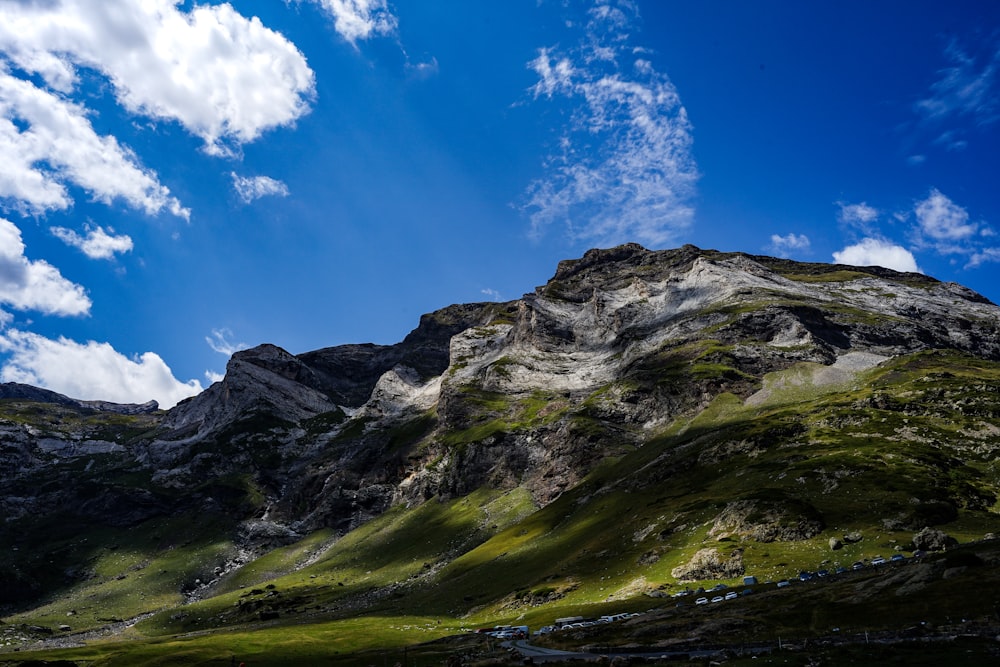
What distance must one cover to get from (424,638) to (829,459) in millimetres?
86992

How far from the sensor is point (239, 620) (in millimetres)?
173875

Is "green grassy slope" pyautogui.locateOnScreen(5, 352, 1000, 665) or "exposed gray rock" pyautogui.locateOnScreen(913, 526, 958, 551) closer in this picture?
"exposed gray rock" pyautogui.locateOnScreen(913, 526, 958, 551)

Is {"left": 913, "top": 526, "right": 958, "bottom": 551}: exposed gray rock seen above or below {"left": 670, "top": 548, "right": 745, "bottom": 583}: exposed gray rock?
above

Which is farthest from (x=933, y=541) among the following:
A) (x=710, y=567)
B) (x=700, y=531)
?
(x=700, y=531)

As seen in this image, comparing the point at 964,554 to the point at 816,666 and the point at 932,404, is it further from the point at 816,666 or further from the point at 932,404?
the point at 932,404

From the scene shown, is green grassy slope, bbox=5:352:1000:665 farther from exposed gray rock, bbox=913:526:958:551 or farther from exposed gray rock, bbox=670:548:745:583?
exposed gray rock, bbox=913:526:958:551

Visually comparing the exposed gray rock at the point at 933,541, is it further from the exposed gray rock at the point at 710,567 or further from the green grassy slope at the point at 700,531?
the exposed gray rock at the point at 710,567

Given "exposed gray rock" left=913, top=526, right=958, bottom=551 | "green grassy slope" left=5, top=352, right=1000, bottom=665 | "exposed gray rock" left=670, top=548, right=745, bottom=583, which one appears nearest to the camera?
"exposed gray rock" left=913, top=526, right=958, bottom=551

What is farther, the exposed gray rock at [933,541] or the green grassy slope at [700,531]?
the green grassy slope at [700,531]

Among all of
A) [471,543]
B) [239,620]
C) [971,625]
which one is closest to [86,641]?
[239,620]

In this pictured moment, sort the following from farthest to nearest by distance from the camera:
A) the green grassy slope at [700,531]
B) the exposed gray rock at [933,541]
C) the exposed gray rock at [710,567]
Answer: the green grassy slope at [700,531] < the exposed gray rock at [710,567] < the exposed gray rock at [933,541]

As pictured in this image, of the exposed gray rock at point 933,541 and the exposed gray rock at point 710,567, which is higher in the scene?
the exposed gray rock at point 933,541

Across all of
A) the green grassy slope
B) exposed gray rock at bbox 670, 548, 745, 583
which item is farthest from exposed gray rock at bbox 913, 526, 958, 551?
exposed gray rock at bbox 670, 548, 745, 583

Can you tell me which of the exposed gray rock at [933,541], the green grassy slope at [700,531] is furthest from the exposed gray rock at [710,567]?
the exposed gray rock at [933,541]
